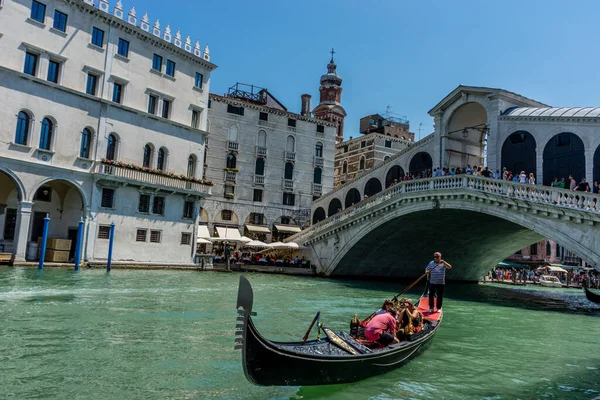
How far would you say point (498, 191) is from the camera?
16.4 meters

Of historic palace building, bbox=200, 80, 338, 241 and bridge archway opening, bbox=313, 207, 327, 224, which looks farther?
bridge archway opening, bbox=313, 207, 327, 224

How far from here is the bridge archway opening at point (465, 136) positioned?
22375 mm

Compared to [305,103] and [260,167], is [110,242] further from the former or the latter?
[305,103]

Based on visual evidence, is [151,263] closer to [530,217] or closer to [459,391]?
[530,217]

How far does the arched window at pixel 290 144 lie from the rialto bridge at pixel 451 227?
22.7ft

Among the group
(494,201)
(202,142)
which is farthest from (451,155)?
(202,142)

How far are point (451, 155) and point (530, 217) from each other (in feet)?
27.0

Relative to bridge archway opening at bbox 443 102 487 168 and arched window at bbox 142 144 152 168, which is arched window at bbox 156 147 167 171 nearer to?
arched window at bbox 142 144 152 168

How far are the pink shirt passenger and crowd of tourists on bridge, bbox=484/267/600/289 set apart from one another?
28228 mm

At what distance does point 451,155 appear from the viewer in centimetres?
2306

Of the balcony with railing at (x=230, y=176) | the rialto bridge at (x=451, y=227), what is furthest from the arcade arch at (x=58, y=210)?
the rialto bridge at (x=451, y=227)

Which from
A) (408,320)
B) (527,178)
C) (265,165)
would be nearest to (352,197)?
(265,165)

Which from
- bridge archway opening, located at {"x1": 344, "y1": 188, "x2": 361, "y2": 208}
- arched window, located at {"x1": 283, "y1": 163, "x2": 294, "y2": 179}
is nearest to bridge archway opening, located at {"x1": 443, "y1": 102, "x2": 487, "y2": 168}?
bridge archway opening, located at {"x1": 344, "y1": 188, "x2": 361, "y2": 208}

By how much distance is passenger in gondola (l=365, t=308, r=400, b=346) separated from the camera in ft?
22.2
